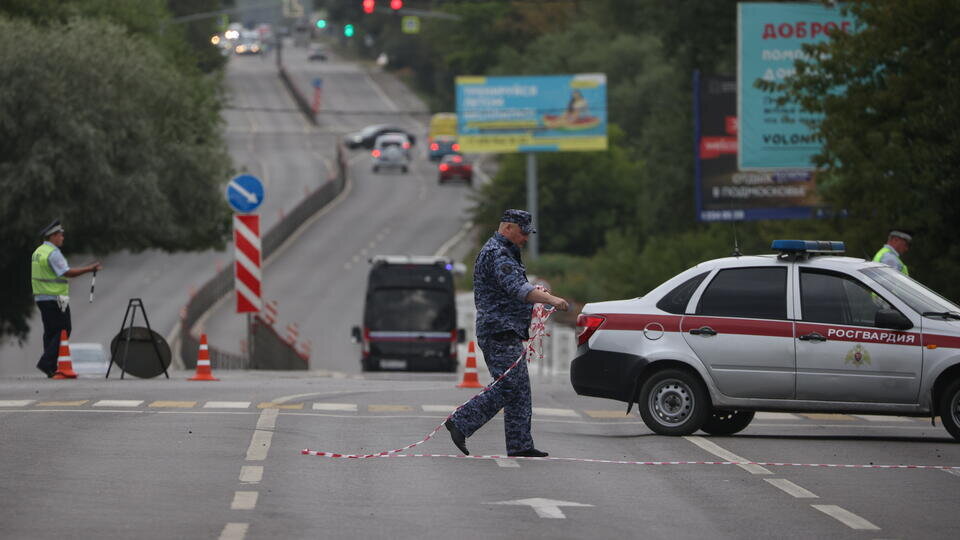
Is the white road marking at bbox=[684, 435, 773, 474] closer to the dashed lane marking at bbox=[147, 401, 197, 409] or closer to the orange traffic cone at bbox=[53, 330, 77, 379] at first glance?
the dashed lane marking at bbox=[147, 401, 197, 409]

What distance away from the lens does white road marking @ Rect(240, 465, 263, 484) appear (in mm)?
12695

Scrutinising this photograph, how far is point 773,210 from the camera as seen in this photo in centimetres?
4162

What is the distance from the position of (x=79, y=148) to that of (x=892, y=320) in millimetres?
25988

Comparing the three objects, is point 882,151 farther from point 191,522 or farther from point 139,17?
point 139,17

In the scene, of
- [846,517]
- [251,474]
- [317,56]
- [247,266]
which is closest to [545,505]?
[846,517]

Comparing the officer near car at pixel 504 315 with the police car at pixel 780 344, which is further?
the police car at pixel 780 344

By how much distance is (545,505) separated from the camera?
466 inches

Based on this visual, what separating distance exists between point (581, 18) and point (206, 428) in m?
111

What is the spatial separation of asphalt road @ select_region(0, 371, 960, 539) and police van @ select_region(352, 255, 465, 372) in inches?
850

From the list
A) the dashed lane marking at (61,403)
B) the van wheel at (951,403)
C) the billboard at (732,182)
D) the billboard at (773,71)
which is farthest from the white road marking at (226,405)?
the billboard at (732,182)

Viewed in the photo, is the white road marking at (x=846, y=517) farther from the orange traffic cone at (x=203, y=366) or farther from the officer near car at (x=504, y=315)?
the orange traffic cone at (x=203, y=366)

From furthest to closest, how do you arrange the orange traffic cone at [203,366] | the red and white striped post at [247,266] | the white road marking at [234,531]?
the red and white striped post at [247,266], the orange traffic cone at [203,366], the white road marking at [234,531]

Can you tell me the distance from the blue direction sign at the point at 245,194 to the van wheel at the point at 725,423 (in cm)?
Answer: 1480

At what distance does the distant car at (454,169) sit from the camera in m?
99.2
